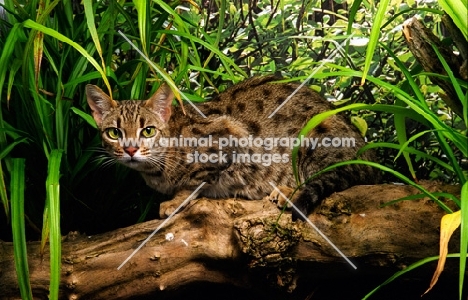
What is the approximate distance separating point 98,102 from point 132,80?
240 millimetres

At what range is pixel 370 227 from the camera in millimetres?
1733

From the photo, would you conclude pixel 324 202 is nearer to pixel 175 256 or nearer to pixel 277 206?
pixel 277 206

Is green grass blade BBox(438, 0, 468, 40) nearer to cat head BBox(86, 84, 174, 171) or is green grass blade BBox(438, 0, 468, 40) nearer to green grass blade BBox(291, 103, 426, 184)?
green grass blade BBox(291, 103, 426, 184)

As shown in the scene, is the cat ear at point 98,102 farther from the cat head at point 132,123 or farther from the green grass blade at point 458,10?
the green grass blade at point 458,10

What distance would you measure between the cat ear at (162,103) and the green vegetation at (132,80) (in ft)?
0.16

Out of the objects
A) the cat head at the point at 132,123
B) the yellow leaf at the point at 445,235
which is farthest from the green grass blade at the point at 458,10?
the cat head at the point at 132,123

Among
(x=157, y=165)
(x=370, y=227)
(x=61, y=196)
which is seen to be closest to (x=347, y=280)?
(x=370, y=227)

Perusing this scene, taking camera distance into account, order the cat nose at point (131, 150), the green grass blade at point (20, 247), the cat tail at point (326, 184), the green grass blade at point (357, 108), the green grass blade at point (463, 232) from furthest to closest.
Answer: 1. the cat nose at point (131, 150)
2. the cat tail at point (326, 184)
3. the green grass blade at point (20, 247)
4. the green grass blade at point (357, 108)
5. the green grass blade at point (463, 232)

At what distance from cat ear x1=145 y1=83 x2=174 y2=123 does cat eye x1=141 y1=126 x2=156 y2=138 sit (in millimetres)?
47

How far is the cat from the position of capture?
1.93 meters

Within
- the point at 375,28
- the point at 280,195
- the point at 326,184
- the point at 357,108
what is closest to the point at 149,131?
the point at 280,195

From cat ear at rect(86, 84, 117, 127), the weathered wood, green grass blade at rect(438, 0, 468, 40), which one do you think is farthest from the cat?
green grass blade at rect(438, 0, 468, 40)

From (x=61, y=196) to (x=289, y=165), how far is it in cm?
73

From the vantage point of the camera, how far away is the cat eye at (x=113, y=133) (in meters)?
1.94
